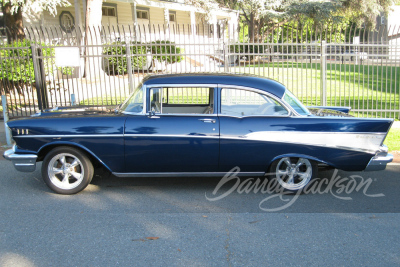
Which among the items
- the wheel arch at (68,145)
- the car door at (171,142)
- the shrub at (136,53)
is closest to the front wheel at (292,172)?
the car door at (171,142)

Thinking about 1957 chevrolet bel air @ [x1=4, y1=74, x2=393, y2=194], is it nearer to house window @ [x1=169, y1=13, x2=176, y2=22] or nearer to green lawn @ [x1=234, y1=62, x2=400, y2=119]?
green lawn @ [x1=234, y1=62, x2=400, y2=119]

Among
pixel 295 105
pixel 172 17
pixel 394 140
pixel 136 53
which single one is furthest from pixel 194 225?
pixel 172 17

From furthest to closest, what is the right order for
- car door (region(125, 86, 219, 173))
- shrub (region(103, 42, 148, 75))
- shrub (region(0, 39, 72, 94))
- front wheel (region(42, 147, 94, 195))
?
shrub (region(0, 39, 72, 94))
shrub (region(103, 42, 148, 75))
front wheel (region(42, 147, 94, 195))
car door (region(125, 86, 219, 173))

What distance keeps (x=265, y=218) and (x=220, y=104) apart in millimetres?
1640

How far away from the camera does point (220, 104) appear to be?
5.43 m

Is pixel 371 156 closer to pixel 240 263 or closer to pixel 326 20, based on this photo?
pixel 240 263

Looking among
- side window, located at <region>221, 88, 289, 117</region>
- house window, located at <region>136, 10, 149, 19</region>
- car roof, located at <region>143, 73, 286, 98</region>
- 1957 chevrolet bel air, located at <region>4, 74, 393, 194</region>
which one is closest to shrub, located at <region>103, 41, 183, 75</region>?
car roof, located at <region>143, 73, 286, 98</region>

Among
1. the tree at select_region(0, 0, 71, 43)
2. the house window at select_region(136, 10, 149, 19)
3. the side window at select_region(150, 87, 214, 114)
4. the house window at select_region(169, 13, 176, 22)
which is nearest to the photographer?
the side window at select_region(150, 87, 214, 114)

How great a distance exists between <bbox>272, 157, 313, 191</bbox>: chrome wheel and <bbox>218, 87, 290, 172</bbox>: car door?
9.6 inches

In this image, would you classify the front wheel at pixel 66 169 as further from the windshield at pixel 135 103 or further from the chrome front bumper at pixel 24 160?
the windshield at pixel 135 103

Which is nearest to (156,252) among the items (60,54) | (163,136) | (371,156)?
(163,136)

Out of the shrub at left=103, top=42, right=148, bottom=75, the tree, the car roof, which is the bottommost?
the car roof

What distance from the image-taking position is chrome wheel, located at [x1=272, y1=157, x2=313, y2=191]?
5.45 meters

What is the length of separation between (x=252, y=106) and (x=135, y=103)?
1.65 metres
